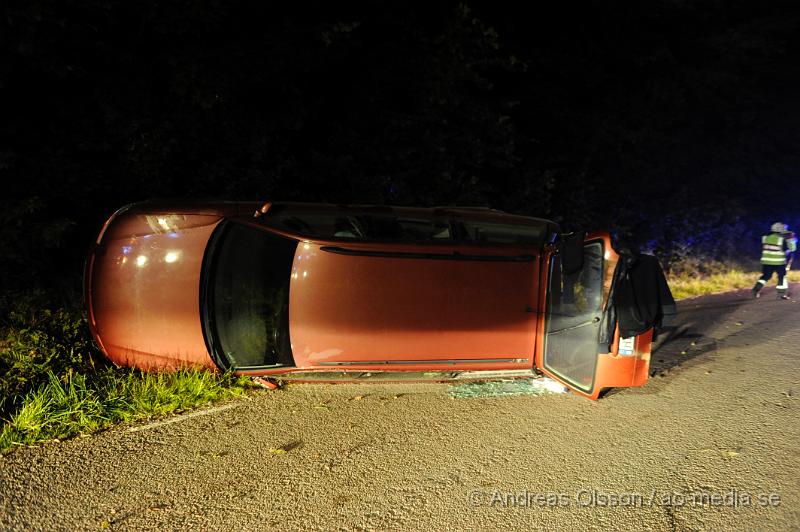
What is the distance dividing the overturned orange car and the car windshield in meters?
0.02

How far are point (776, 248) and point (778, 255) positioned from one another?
142 millimetres

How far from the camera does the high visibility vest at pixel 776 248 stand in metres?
9.05

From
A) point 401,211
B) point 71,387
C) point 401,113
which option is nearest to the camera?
point 71,387

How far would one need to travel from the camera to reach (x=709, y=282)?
10.5m

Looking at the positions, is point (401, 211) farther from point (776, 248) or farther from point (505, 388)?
point (776, 248)

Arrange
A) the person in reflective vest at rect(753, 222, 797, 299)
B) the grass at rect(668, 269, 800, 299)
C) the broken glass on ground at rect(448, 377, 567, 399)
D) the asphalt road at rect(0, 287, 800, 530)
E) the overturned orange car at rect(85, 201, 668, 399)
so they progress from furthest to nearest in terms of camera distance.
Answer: the grass at rect(668, 269, 800, 299) < the person in reflective vest at rect(753, 222, 797, 299) < the broken glass on ground at rect(448, 377, 567, 399) < the overturned orange car at rect(85, 201, 668, 399) < the asphalt road at rect(0, 287, 800, 530)

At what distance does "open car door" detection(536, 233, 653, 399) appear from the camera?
3914mm

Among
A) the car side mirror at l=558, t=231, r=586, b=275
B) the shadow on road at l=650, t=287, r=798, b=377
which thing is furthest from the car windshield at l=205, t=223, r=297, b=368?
the shadow on road at l=650, t=287, r=798, b=377

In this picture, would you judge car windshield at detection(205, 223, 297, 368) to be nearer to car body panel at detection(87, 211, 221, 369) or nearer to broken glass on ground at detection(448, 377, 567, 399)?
car body panel at detection(87, 211, 221, 369)

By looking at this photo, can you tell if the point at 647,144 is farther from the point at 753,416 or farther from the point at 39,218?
the point at 39,218

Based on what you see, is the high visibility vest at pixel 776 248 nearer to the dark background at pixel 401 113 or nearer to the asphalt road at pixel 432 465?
the dark background at pixel 401 113

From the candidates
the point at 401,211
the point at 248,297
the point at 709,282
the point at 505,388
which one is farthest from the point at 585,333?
the point at 709,282

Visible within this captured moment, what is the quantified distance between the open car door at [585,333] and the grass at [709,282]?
18.2 feet

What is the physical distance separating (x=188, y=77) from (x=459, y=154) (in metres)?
5.04
